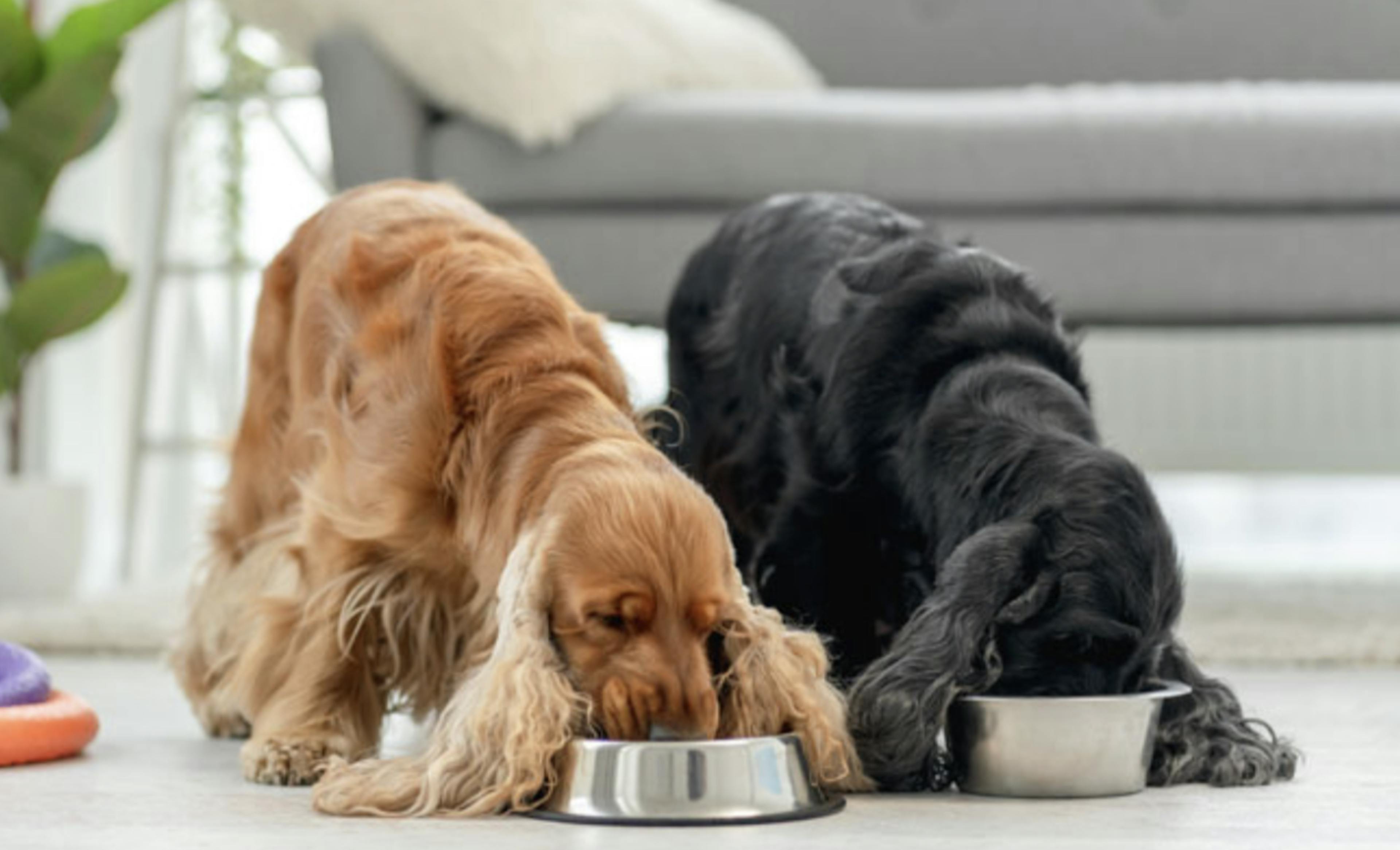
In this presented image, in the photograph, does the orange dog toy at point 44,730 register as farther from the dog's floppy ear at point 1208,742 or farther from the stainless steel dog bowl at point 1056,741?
the dog's floppy ear at point 1208,742

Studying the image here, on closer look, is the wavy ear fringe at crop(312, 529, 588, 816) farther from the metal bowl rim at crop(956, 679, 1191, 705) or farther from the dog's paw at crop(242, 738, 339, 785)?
the metal bowl rim at crop(956, 679, 1191, 705)

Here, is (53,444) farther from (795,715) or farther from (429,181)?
(795,715)

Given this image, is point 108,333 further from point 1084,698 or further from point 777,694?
point 1084,698

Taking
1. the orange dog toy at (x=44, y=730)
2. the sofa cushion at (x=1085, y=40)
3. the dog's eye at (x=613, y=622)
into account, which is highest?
the sofa cushion at (x=1085, y=40)

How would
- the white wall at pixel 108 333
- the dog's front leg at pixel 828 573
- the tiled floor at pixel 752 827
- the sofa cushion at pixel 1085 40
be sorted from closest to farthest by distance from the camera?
1. the tiled floor at pixel 752 827
2. the dog's front leg at pixel 828 573
3. the sofa cushion at pixel 1085 40
4. the white wall at pixel 108 333

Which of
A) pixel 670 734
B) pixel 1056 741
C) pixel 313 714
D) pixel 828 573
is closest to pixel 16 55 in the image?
pixel 313 714

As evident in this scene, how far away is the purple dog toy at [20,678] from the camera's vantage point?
7.45 ft

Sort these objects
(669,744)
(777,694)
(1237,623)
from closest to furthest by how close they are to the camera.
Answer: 1. (669,744)
2. (777,694)
3. (1237,623)

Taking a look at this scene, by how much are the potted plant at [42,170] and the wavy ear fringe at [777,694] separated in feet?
7.46

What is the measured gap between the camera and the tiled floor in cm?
177

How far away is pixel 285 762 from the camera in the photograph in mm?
2156

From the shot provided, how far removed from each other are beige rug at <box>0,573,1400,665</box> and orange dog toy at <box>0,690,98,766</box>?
34 cm

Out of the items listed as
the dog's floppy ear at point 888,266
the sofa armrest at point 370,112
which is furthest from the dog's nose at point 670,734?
the sofa armrest at point 370,112

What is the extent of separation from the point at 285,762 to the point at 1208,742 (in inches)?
37.5
